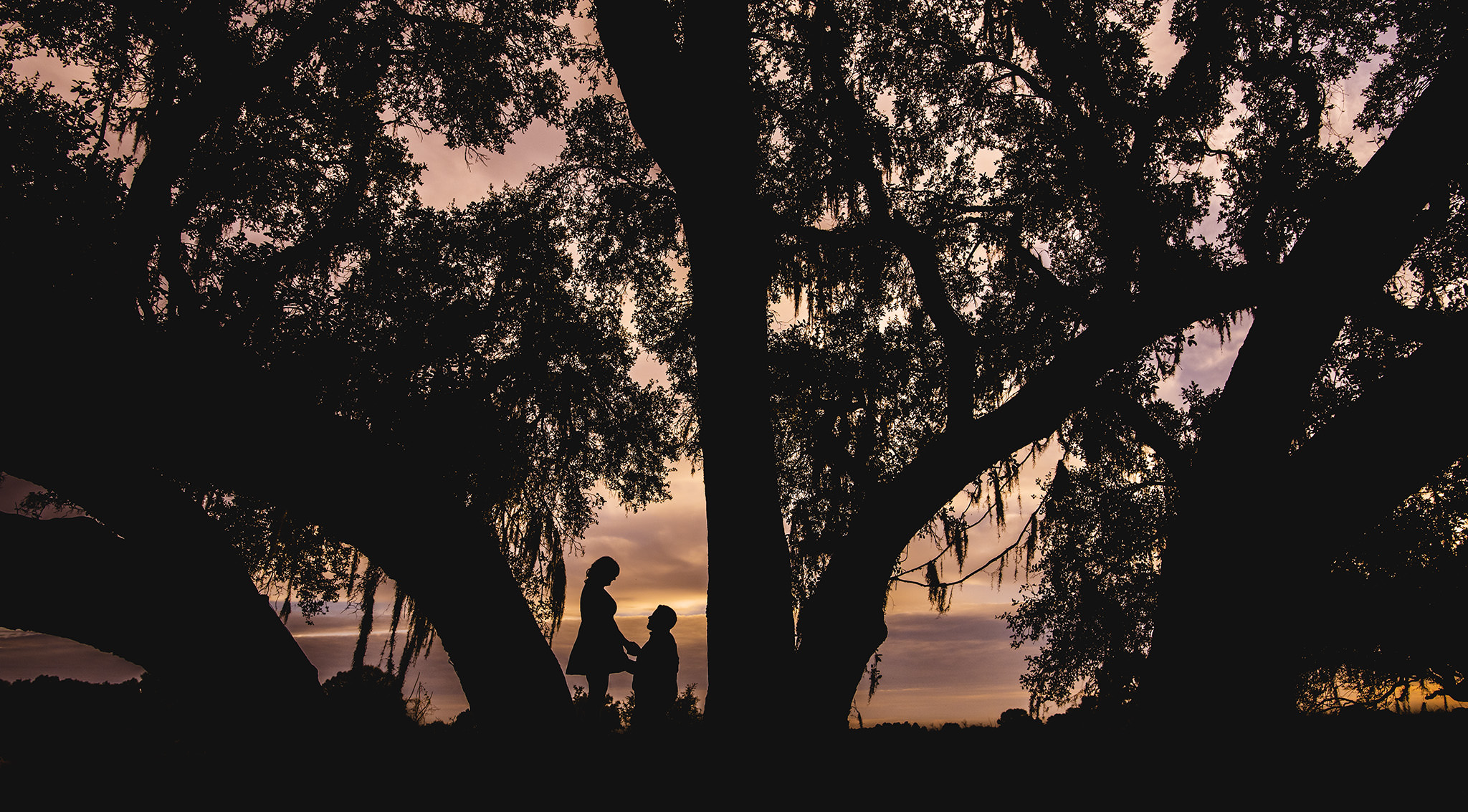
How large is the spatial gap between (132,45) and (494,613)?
825 cm

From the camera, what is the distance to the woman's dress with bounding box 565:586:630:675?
6.47 m

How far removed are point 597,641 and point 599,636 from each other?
0.04 metres

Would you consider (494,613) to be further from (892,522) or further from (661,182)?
(661,182)

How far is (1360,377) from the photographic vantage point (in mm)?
7398

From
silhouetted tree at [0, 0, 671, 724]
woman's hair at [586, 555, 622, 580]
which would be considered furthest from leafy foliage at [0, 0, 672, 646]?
woman's hair at [586, 555, 622, 580]

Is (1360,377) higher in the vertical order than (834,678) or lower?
higher

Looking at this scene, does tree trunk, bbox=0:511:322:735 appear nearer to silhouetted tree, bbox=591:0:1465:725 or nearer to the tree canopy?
the tree canopy

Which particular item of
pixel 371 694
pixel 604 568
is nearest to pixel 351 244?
pixel 604 568

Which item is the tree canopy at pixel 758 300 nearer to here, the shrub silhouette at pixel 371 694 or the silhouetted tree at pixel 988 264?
the silhouetted tree at pixel 988 264

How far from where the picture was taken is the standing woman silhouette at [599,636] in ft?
21.2

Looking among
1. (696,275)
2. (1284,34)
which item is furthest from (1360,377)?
(696,275)

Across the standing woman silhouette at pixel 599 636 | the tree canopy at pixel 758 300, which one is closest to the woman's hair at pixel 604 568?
the standing woman silhouette at pixel 599 636

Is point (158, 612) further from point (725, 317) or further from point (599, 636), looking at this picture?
point (599, 636)

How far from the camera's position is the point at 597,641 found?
21.5ft
